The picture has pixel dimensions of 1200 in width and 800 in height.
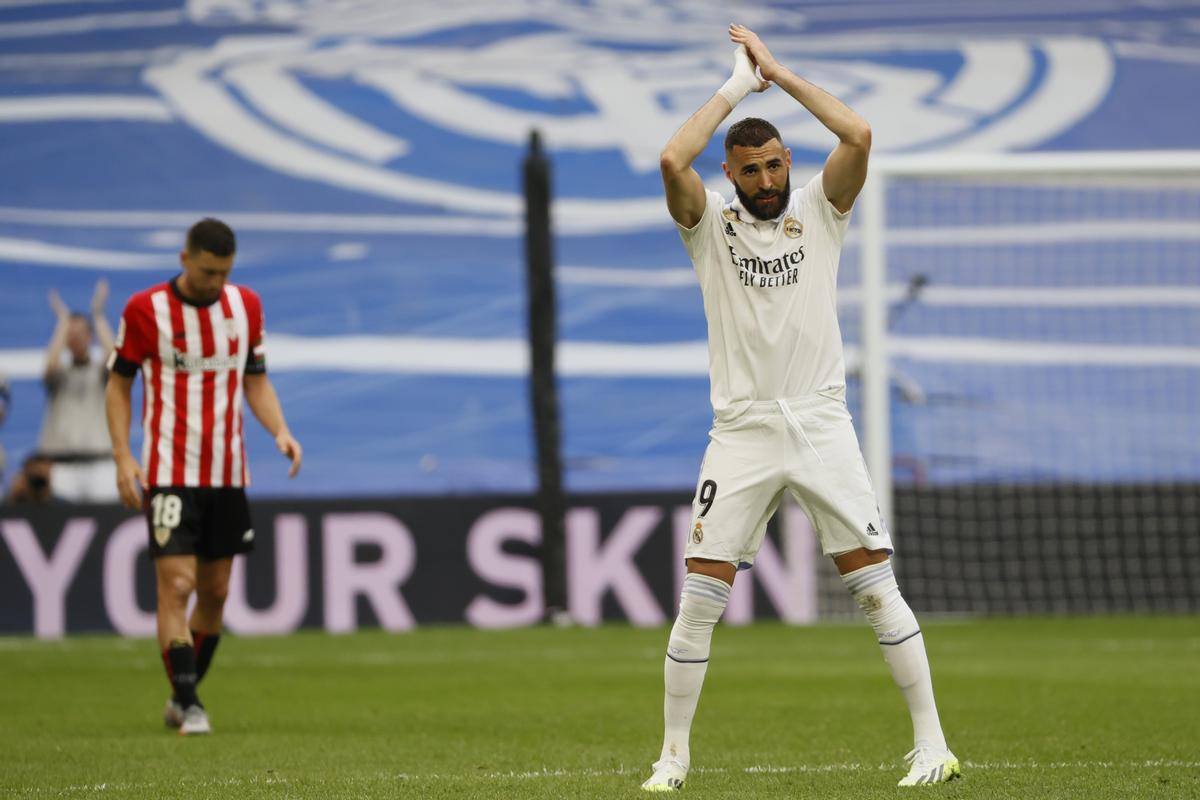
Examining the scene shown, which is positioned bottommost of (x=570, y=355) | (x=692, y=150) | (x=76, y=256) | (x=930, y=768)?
(x=930, y=768)

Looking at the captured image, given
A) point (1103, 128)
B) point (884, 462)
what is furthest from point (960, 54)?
point (884, 462)

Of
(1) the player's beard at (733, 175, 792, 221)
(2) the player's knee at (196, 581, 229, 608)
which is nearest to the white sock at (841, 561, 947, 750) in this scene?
(1) the player's beard at (733, 175, 792, 221)

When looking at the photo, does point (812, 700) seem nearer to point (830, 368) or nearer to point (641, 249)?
point (830, 368)

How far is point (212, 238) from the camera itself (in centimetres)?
678

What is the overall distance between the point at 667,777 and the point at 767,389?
1130 millimetres

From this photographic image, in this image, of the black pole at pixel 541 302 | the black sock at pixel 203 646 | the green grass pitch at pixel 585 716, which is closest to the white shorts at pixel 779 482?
the green grass pitch at pixel 585 716

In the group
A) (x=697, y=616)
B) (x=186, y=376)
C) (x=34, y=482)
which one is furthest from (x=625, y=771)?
(x=34, y=482)

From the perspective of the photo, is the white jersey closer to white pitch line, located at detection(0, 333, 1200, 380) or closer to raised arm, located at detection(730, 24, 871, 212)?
raised arm, located at detection(730, 24, 871, 212)

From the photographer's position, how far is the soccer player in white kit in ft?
17.0

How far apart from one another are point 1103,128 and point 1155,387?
3554 millimetres

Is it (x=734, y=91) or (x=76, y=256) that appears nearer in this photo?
(x=734, y=91)

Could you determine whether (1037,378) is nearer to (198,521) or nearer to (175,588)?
(198,521)

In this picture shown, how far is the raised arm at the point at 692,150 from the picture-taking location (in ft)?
16.9

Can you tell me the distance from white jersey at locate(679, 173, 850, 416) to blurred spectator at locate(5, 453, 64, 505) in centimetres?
918
